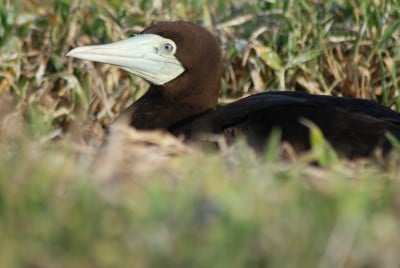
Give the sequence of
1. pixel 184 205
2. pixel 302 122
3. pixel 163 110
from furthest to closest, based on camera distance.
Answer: pixel 163 110 < pixel 302 122 < pixel 184 205

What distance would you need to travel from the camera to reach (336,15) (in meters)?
5.44

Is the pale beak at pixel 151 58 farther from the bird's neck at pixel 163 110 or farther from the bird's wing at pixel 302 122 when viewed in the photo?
the bird's wing at pixel 302 122

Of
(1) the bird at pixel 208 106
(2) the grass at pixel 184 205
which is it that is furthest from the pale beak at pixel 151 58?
(2) the grass at pixel 184 205

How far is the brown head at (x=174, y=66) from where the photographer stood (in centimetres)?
437

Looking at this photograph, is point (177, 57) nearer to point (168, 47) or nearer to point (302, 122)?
point (168, 47)

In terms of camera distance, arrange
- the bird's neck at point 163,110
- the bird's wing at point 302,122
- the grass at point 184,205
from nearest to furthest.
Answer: the grass at point 184,205, the bird's wing at point 302,122, the bird's neck at point 163,110

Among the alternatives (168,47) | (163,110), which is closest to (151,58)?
(168,47)

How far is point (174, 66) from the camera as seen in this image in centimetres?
441

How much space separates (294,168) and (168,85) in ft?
5.65

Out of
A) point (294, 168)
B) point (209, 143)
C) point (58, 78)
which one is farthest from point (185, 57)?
point (294, 168)

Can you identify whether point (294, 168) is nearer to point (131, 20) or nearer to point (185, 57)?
point (185, 57)

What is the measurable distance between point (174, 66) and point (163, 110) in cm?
18

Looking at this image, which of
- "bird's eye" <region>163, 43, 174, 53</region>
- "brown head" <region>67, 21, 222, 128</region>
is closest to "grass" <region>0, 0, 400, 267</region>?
"brown head" <region>67, 21, 222, 128</region>

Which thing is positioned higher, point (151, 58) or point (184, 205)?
point (184, 205)
